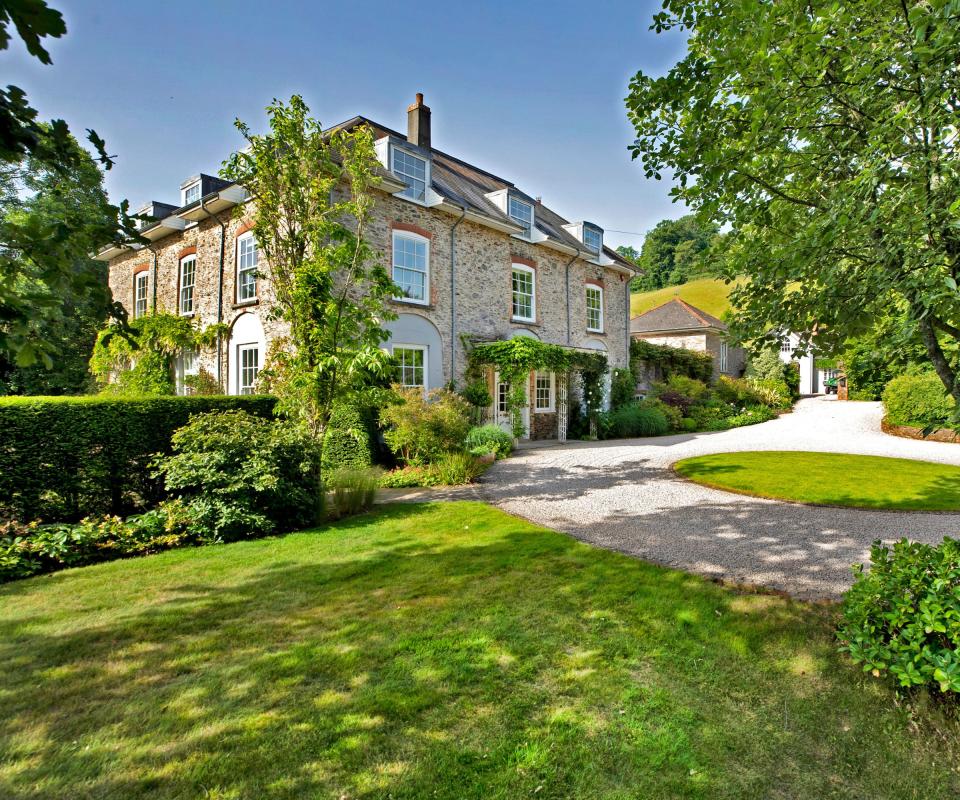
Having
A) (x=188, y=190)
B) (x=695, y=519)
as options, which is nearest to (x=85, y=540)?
(x=695, y=519)

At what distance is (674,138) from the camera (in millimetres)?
4180

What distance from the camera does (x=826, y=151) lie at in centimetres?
360

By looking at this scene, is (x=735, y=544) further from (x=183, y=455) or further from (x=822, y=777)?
(x=183, y=455)

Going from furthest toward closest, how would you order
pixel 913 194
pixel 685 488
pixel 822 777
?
pixel 685 488 → pixel 913 194 → pixel 822 777

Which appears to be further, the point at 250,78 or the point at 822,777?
the point at 250,78

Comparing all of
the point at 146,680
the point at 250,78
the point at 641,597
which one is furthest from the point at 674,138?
the point at 250,78

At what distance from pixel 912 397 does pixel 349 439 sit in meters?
19.2

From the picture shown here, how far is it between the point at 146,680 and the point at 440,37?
7901 mm

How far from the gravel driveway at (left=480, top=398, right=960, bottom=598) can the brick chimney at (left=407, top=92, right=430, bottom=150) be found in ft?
39.6

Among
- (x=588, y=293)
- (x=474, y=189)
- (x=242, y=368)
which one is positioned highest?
(x=474, y=189)

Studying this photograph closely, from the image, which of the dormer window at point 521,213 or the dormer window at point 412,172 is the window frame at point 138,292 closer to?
the dormer window at point 412,172

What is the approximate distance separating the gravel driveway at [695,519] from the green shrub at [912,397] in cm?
358

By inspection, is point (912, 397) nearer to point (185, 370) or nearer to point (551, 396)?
point (551, 396)

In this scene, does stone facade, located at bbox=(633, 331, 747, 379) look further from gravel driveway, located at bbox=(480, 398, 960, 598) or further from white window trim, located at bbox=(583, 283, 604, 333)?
gravel driveway, located at bbox=(480, 398, 960, 598)
